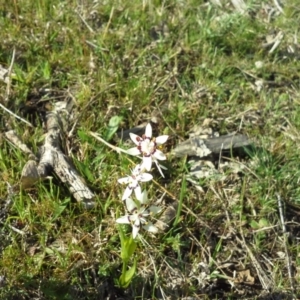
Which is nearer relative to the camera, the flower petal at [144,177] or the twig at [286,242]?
the flower petal at [144,177]

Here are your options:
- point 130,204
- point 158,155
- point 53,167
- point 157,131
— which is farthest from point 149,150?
point 157,131

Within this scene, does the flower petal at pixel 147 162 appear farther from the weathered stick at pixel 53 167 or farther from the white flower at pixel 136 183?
the weathered stick at pixel 53 167

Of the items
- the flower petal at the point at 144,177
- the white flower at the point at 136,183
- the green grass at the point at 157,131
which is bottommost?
the green grass at the point at 157,131

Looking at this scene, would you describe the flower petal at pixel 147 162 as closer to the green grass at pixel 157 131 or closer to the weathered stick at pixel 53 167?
the green grass at pixel 157 131

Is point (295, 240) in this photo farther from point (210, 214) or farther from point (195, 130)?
point (195, 130)

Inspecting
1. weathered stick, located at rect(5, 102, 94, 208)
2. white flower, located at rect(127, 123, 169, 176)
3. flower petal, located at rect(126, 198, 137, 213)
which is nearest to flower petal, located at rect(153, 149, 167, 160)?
white flower, located at rect(127, 123, 169, 176)

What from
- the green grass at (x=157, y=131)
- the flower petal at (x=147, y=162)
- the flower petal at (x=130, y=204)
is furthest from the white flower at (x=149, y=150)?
the green grass at (x=157, y=131)

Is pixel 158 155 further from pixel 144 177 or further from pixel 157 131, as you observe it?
pixel 157 131

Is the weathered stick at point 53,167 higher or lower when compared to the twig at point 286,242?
higher

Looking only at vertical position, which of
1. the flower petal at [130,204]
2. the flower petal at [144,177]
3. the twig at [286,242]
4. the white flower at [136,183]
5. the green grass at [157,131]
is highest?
the flower petal at [144,177]

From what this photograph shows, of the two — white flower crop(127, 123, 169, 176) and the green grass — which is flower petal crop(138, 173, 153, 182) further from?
the green grass

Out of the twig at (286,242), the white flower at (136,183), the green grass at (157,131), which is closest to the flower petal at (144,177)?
the white flower at (136,183)
